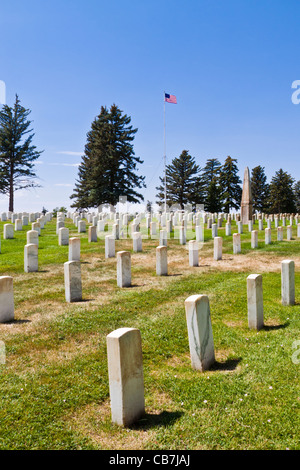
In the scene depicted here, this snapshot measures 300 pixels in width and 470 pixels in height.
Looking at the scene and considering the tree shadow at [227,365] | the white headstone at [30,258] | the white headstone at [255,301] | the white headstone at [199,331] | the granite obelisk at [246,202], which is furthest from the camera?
the granite obelisk at [246,202]

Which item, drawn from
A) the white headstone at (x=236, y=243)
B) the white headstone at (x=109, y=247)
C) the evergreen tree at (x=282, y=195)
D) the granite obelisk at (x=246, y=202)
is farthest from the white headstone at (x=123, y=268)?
the evergreen tree at (x=282, y=195)

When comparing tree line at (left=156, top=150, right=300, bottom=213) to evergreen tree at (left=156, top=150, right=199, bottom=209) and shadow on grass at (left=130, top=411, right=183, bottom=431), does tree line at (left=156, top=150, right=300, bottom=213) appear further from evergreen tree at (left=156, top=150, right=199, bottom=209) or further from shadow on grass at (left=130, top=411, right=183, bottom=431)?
shadow on grass at (left=130, top=411, right=183, bottom=431)

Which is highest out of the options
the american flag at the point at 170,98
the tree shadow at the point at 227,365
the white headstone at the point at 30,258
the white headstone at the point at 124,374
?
the american flag at the point at 170,98

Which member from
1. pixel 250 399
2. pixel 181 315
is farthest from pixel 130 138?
pixel 250 399

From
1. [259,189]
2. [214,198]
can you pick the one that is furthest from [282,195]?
[214,198]

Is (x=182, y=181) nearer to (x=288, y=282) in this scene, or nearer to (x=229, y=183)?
(x=229, y=183)

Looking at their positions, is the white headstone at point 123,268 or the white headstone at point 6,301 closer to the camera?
the white headstone at point 6,301

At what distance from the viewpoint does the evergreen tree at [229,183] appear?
182ft

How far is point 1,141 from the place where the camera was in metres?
40.7

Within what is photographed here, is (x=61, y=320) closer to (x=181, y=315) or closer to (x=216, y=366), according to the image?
(x=181, y=315)

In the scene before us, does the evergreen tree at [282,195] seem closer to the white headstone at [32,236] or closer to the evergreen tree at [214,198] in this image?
the evergreen tree at [214,198]

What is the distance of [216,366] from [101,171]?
39.8 metres

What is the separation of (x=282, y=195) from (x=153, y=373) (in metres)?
58.4

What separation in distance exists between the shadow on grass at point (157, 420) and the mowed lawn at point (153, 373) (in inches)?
0.4
